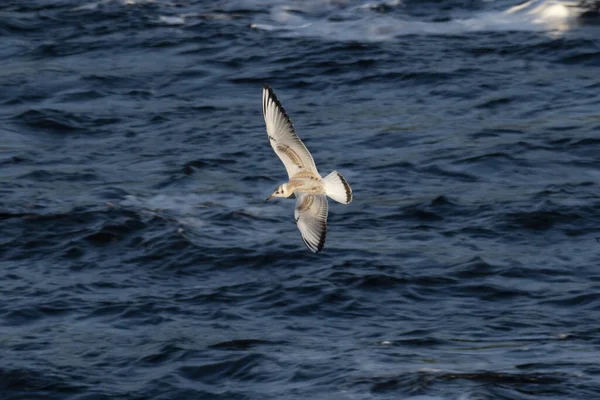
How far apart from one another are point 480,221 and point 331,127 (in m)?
3.26

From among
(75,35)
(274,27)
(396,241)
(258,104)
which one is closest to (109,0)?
(75,35)

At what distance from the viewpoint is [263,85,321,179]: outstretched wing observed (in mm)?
10836

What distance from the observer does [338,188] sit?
33.8 ft

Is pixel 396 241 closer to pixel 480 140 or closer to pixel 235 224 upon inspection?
pixel 235 224

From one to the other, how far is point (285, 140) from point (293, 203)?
12.9ft

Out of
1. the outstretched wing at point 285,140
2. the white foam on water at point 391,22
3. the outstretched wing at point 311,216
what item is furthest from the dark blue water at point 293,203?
the outstretched wing at point 285,140

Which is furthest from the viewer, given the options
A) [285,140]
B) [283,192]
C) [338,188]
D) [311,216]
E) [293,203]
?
[293,203]

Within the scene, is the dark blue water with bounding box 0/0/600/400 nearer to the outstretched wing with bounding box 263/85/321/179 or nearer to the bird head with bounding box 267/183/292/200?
the bird head with bounding box 267/183/292/200

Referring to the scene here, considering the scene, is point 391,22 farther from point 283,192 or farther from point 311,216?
point 311,216

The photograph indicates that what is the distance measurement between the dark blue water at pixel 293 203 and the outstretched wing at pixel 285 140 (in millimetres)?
1521

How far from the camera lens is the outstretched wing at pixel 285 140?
427 inches

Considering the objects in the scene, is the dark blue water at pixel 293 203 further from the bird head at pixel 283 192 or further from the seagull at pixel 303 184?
the bird head at pixel 283 192

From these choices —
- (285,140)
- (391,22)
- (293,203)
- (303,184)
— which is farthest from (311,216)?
(391,22)

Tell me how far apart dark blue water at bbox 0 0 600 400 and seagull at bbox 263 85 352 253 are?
1202 mm
